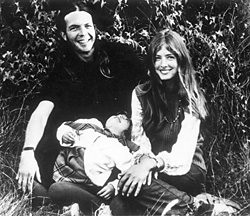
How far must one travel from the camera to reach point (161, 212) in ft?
16.8

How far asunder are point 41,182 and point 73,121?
0.65m

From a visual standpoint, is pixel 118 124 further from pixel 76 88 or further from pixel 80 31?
pixel 80 31

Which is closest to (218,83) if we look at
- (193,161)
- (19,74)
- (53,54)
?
(193,161)

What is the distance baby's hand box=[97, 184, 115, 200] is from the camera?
511 centimetres

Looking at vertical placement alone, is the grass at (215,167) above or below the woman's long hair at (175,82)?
below

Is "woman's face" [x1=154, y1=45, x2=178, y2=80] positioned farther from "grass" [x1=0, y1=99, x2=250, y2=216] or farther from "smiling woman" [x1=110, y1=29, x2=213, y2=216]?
"grass" [x1=0, y1=99, x2=250, y2=216]

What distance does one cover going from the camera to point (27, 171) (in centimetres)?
518

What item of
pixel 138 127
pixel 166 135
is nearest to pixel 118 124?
pixel 138 127

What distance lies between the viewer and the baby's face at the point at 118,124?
5176 mm

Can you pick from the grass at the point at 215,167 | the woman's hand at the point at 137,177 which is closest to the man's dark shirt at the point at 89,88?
the grass at the point at 215,167

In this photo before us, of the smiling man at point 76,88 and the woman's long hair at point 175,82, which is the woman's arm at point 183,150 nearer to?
the woman's long hair at point 175,82

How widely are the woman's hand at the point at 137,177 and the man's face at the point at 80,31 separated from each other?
1.21 m

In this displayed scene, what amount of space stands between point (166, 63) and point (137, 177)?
1.12 m

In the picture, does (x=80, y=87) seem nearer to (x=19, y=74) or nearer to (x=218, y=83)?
(x=19, y=74)
